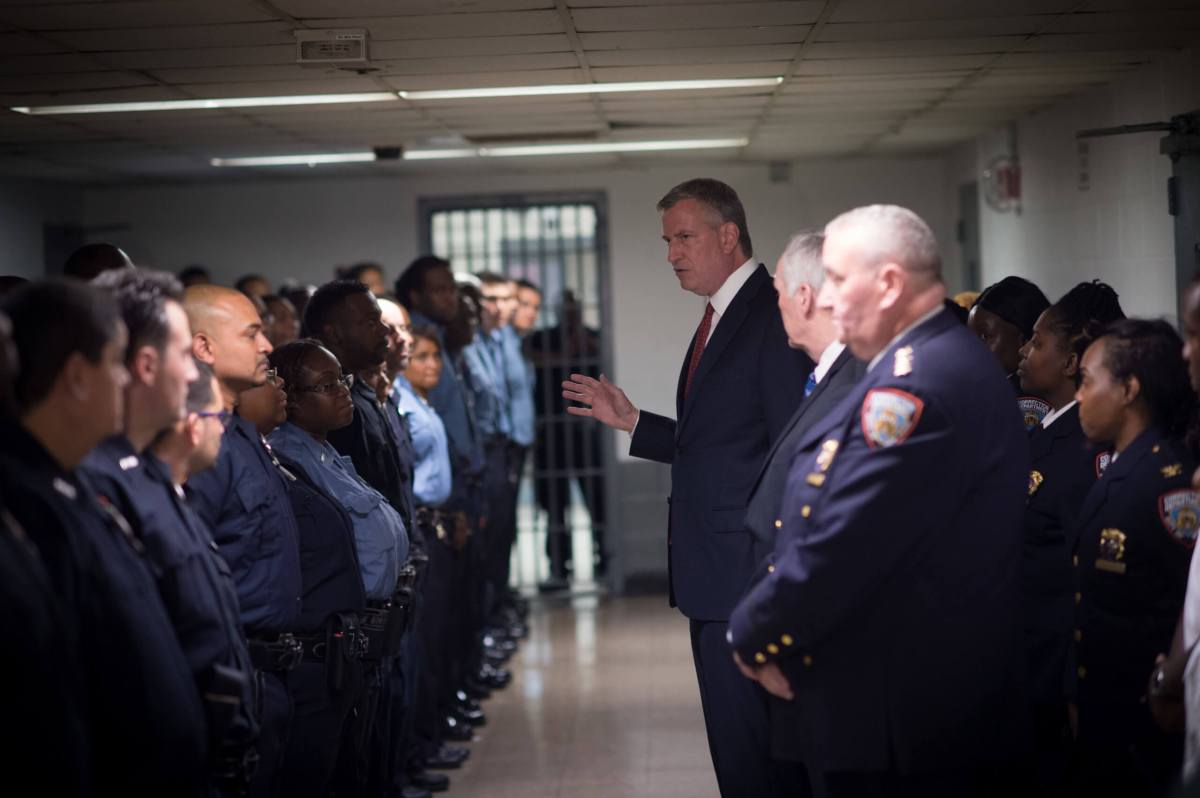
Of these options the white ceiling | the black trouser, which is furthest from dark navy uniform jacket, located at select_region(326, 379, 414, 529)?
the white ceiling

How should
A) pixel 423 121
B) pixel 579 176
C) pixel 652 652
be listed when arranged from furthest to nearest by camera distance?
1. pixel 579 176
2. pixel 652 652
3. pixel 423 121

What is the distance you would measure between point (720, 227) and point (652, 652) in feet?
12.5

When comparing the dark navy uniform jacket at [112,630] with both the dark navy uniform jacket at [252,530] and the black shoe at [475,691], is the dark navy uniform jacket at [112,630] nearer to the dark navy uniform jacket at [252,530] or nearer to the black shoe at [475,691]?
the dark navy uniform jacket at [252,530]

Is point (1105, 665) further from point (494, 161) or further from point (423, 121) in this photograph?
point (494, 161)

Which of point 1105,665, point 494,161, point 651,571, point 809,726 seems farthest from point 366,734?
point 651,571

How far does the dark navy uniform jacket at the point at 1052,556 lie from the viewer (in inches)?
139

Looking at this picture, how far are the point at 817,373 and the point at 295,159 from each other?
5.05 m

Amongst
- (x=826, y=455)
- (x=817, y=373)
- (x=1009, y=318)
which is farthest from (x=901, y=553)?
(x=1009, y=318)

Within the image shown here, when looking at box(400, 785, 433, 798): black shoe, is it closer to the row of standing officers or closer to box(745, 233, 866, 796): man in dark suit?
the row of standing officers

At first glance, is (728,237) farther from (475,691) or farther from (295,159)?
(295,159)

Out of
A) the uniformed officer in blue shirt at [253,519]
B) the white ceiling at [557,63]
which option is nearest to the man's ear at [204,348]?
Answer: the uniformed officer in blue shirt at [253,519]

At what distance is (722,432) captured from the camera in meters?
3.53

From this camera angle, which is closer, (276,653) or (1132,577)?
(1132,577)

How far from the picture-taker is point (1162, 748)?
115 inches
